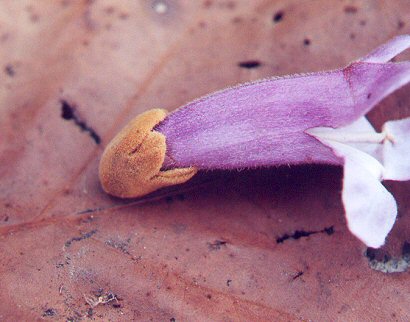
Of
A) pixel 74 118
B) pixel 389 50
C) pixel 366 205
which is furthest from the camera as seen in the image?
pixel 74 118

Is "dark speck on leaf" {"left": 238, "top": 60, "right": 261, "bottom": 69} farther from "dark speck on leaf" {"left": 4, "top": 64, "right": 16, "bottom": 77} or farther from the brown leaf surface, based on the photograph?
"dark speck on leaf" {"left": 4, "top": 64, "right": 16, "bottom": 77}

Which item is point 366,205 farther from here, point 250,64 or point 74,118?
point 74,118

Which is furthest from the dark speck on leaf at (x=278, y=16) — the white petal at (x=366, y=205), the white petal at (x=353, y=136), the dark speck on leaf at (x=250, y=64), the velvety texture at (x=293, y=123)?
the white petal at (x=366, y=205)

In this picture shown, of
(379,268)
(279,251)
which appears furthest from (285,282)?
(379,268)

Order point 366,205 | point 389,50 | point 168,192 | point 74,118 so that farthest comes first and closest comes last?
point 74,118
point 168,192
point 389,50
point 366,205

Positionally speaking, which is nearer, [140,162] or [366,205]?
[366,205]

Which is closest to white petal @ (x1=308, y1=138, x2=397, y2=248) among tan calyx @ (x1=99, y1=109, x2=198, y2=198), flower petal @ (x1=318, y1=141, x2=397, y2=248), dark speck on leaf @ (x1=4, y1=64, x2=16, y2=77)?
flower petal @ (x1=318, y1=141, x2=397, y2=248)

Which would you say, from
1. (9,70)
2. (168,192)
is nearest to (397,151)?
(168,192)
